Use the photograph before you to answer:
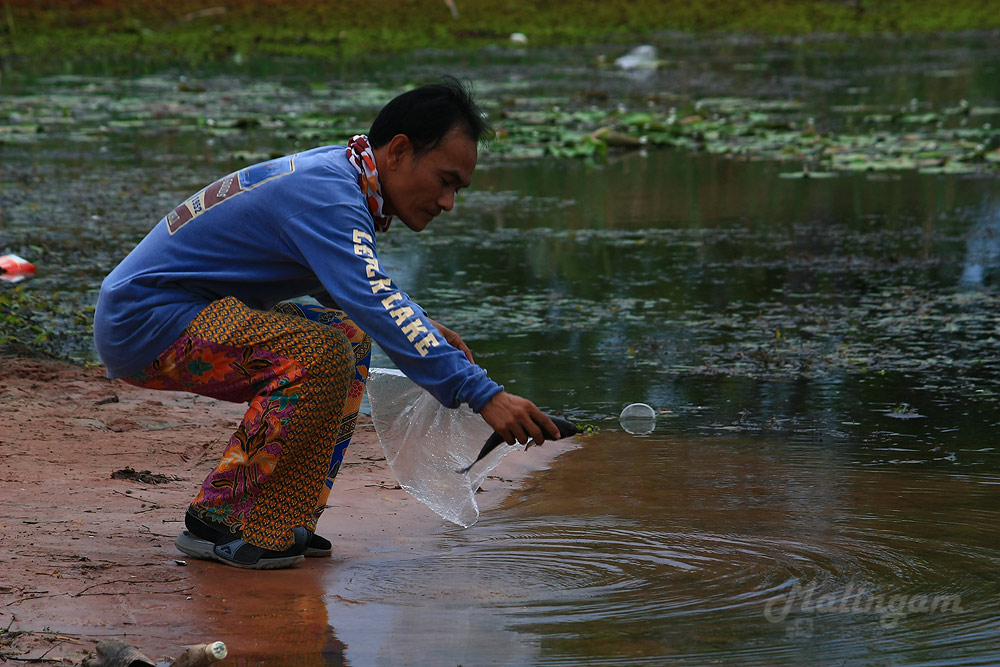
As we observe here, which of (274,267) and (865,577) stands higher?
(274,267)

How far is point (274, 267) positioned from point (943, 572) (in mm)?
1844

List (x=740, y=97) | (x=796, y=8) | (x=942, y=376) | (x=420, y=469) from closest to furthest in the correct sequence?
(x=420, y=469)
(x=942, y=376)
(x=740, y=97)
(x=796, y=8)

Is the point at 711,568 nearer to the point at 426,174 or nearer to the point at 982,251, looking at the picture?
the point at 426,174

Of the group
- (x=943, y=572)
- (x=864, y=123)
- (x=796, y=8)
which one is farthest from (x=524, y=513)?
(x=796, y=8)

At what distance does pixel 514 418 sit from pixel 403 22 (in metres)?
27.1

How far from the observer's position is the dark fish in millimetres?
3162

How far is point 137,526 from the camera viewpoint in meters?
3.66

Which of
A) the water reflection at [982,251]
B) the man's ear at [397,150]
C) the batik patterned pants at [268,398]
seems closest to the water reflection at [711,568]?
the batik patterned pants at [268,398]

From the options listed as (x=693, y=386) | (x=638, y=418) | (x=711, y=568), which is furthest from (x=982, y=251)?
(x=711, y=568)

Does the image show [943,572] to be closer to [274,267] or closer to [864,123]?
[274,267]

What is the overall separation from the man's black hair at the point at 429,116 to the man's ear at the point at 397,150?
2cm

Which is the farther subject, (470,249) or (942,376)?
(470,249)

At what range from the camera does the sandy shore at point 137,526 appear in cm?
290

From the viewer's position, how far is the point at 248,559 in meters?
3.37
